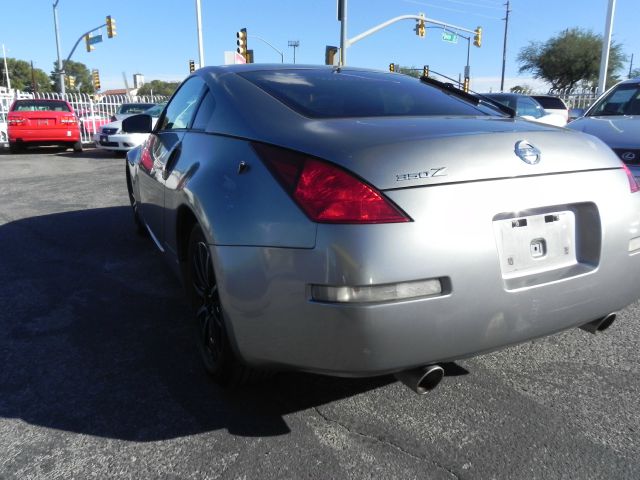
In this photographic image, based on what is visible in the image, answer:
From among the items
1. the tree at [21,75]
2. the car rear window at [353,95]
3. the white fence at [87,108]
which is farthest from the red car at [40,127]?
the tree at [21,75]

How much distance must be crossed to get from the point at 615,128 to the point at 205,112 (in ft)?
14.1

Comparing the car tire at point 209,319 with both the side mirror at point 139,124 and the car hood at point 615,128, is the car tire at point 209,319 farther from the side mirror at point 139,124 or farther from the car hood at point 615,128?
the car hood at point 615,128

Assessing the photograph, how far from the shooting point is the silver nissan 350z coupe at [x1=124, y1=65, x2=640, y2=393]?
1.79m

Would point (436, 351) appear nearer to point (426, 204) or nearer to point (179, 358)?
point (426, 204)

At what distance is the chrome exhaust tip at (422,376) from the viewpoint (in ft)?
6.37

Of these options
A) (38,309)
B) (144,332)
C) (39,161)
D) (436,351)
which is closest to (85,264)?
(38,309)

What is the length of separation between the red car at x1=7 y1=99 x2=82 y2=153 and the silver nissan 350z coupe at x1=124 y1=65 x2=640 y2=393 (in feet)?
46.1

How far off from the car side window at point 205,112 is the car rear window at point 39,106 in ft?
45.7

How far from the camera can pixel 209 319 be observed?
261cm

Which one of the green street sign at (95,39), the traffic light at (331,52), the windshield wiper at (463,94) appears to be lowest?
the windshield wiper at (463,94)

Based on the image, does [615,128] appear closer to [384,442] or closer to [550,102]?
[384,442]

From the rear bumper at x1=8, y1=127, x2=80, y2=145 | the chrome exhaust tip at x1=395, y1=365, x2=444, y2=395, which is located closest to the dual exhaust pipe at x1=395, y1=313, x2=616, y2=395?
the chrome exhaust tip at x1=395, y1=365, x2=444, y2=395

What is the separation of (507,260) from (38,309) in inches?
118

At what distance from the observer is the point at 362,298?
1764mm
